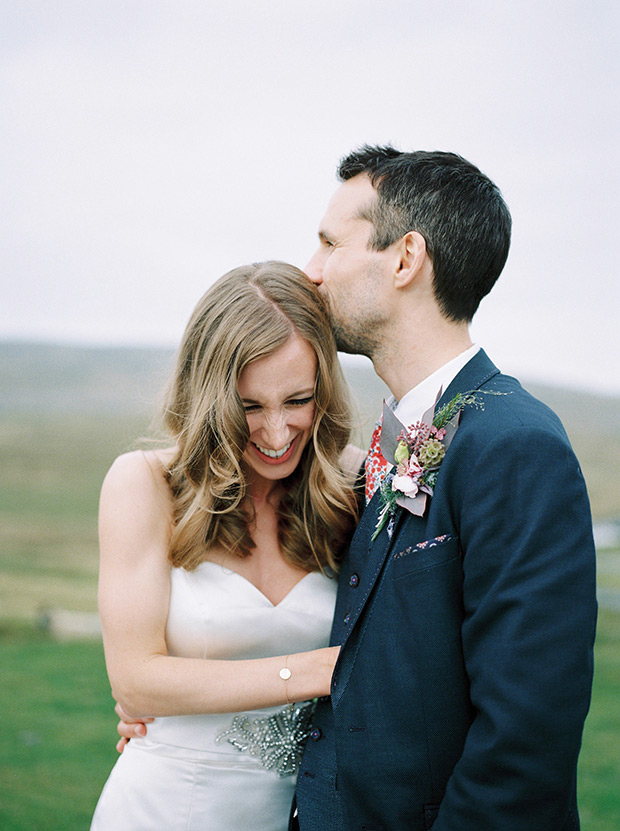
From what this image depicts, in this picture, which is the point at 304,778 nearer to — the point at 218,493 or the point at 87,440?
the point at 218,493

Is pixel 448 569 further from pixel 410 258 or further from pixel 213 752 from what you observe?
pixel 213 752

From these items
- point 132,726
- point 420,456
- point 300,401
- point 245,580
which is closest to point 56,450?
point 132,726

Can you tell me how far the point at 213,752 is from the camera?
2408 millimetres

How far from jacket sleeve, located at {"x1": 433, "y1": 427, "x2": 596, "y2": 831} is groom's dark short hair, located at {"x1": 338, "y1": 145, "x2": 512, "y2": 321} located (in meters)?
0.65

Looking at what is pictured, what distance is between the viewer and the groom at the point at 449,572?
5.18ft

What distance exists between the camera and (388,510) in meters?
1.98

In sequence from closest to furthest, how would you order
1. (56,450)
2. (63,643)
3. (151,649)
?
(151,649)
(63,643)
(56,450)

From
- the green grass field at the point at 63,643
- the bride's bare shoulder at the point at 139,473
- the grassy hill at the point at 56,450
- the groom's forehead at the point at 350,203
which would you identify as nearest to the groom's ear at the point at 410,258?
the groom's forehead at the point at 350,203

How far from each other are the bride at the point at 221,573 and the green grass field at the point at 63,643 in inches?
62.4

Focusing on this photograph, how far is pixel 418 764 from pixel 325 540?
912mm

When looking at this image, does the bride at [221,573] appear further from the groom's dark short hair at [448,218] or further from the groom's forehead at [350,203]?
the groom's dark short hair at [448,218]

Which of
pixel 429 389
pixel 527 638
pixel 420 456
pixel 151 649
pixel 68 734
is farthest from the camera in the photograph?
pixel 68 734

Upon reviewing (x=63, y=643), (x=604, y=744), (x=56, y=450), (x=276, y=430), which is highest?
(x=276, y=430)

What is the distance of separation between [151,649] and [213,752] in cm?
43
